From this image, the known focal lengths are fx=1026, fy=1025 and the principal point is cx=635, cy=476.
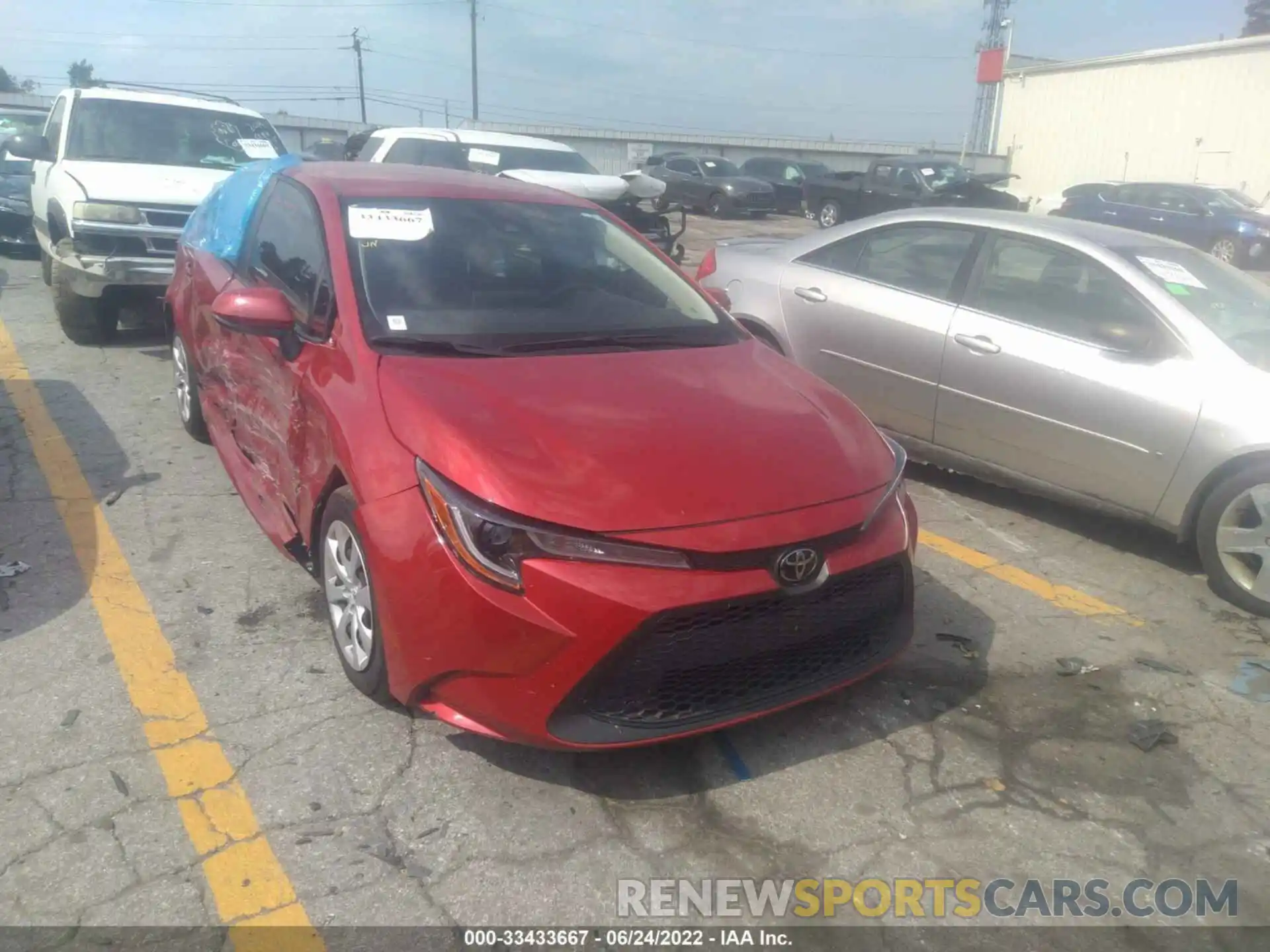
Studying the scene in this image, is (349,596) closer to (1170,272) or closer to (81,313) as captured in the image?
(1170,272)

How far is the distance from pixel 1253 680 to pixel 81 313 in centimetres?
776

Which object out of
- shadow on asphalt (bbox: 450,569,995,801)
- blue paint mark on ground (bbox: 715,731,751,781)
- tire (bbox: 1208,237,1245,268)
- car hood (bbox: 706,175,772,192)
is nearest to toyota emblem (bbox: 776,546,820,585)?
shadow on asphalt (bbox: 450,569,995,801)

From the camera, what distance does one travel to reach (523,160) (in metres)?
12.8

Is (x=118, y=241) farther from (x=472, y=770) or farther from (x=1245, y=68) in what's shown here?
(x=1245, y=68)

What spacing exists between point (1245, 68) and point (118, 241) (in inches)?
1170

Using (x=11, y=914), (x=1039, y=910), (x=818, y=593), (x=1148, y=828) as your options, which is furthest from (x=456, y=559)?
(x=1148, y=828)

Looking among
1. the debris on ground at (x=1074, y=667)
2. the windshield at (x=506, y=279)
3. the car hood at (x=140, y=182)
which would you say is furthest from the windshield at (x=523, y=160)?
the debris on ground at (x=1074, y=667)

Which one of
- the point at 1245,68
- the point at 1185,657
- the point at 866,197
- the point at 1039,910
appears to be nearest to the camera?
the point at 1039,910

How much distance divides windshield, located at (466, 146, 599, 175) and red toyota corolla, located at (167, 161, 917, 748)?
8413 millimetres

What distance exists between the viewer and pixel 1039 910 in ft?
8.63

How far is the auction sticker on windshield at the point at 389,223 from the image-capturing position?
377 centimetres

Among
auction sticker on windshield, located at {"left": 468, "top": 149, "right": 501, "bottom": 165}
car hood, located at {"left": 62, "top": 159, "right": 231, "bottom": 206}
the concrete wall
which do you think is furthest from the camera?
the concrete wall

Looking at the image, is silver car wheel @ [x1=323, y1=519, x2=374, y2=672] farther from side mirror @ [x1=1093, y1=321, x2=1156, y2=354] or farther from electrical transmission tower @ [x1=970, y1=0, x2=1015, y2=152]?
electrical transmission tower @ [x1=970, y1=0, x2=1015, y2=152]

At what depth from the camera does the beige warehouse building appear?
90.2ft
